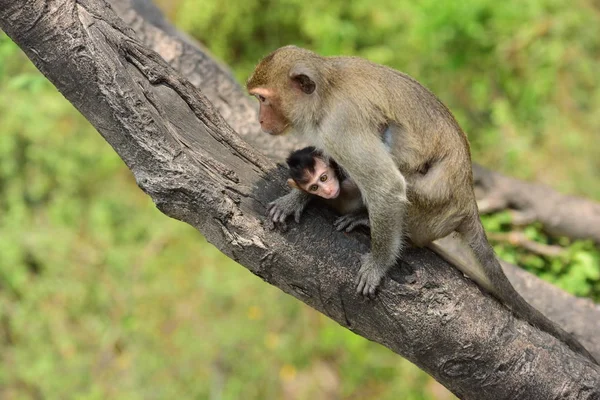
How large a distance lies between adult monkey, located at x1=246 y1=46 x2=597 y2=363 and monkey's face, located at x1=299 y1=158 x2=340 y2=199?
6cm

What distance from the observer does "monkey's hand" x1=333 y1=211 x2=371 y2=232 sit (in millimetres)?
3234

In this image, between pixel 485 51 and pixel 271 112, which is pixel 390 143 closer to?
pixel 271 112

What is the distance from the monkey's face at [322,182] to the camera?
3191 mm

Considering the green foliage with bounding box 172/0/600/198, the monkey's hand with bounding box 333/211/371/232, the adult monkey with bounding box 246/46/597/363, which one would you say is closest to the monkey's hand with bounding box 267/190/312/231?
the adult monkey with bounding box 246/46/597/363

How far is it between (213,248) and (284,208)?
4.87m

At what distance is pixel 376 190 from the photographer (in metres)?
3.16

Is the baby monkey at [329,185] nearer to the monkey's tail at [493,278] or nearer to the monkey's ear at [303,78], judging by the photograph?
the monkey's ear at [303,78]

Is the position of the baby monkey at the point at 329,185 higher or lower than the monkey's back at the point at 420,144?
lower

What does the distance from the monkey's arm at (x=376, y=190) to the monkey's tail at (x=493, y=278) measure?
1.32ft

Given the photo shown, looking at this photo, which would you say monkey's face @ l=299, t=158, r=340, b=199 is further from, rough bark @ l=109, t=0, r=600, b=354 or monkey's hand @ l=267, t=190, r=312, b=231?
rough bark @ l=109, t=0, r=600, b=354

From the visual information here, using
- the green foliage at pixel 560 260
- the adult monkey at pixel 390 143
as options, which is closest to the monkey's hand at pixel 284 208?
the adult monkey at pixel 390 143

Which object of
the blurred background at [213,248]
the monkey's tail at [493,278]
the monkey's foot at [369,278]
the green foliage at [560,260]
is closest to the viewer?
the monkey's foot at [369,278]

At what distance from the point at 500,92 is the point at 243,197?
22.0 ft

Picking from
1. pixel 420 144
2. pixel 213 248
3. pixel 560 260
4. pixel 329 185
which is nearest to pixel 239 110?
pixel 329 185
